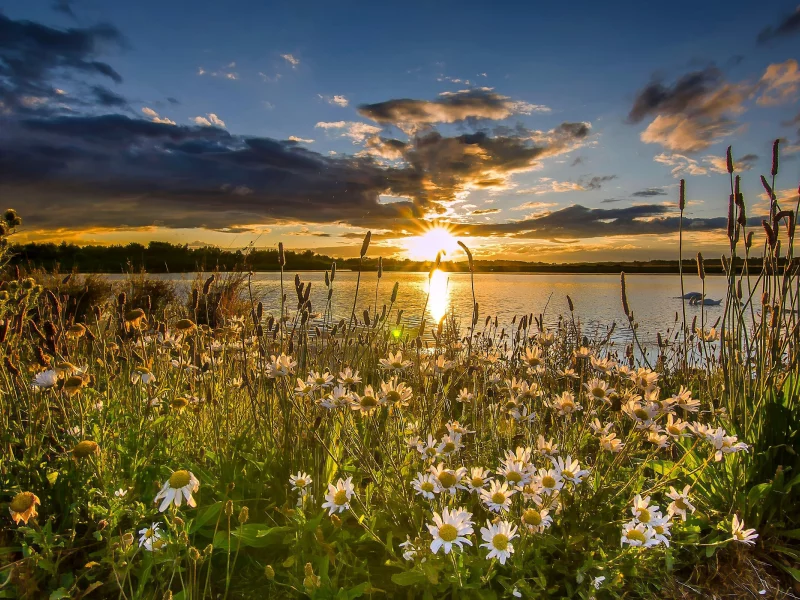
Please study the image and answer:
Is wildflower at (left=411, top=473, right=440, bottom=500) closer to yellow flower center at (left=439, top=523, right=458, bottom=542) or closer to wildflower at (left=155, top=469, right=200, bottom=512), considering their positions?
yellow flower center at (left=439, top=523, right=458, bottom=542)

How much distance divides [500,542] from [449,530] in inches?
8.4

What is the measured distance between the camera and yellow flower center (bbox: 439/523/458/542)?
1.66 metres

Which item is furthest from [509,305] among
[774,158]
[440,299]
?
[774,158]

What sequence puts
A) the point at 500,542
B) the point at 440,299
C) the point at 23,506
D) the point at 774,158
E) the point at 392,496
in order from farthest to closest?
the point at 440,299
the point at 774,158
the point at 392,496
the point at 500,542
the point at 23,506

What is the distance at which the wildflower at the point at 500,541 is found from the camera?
1.71m

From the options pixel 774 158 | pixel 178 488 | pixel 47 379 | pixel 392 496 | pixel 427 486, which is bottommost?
pixel 392 496

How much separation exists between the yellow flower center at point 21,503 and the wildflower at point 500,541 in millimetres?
1519

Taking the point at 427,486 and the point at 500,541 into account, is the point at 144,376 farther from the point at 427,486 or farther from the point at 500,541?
the point at 500,541

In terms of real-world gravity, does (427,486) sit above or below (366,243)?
below

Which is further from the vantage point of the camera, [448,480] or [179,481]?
[448,480]

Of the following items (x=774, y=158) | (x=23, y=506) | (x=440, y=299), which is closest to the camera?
(x=23, y=506)

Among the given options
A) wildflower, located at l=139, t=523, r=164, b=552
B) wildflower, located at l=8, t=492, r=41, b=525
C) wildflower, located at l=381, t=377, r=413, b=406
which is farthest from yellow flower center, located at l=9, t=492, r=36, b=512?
wildflower, located at l=381, t=377, r=413, b=406

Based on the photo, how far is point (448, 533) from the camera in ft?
5.46

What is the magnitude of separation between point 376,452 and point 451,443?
0.66 meters
